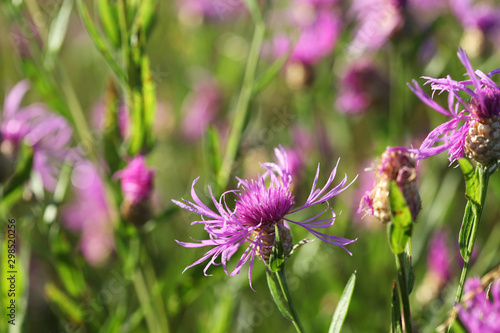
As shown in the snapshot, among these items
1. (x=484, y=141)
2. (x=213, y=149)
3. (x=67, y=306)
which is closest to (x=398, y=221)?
(x=484, y=141)

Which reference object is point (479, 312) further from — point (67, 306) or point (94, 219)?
point (94, 219)

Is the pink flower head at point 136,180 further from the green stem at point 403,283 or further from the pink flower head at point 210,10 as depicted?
the pink flower head at point 210,10

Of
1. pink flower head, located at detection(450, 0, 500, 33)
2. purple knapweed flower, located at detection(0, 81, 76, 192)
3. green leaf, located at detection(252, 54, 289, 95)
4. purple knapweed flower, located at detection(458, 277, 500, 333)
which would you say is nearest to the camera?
purple knapweed flower, located at detection(458, 277, 500, 333)

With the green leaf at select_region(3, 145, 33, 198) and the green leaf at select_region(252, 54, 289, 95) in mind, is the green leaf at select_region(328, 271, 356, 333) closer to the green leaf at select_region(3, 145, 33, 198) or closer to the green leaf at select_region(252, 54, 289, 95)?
the green leaf at select_region(252, 54, 289, 95)

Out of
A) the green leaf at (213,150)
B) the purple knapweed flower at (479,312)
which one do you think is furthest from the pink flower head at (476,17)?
the purple knapweed flower at (479,312)

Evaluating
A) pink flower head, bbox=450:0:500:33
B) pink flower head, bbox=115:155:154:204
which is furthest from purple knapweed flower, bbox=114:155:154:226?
pink flower head, bbox=450:0:500:33

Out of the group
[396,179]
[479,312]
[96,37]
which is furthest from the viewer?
[96,37]

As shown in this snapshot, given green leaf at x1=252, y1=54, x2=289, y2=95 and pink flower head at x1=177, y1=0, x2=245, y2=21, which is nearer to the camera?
green leaf at x1=252, y1=54, x2=289, y2=95
